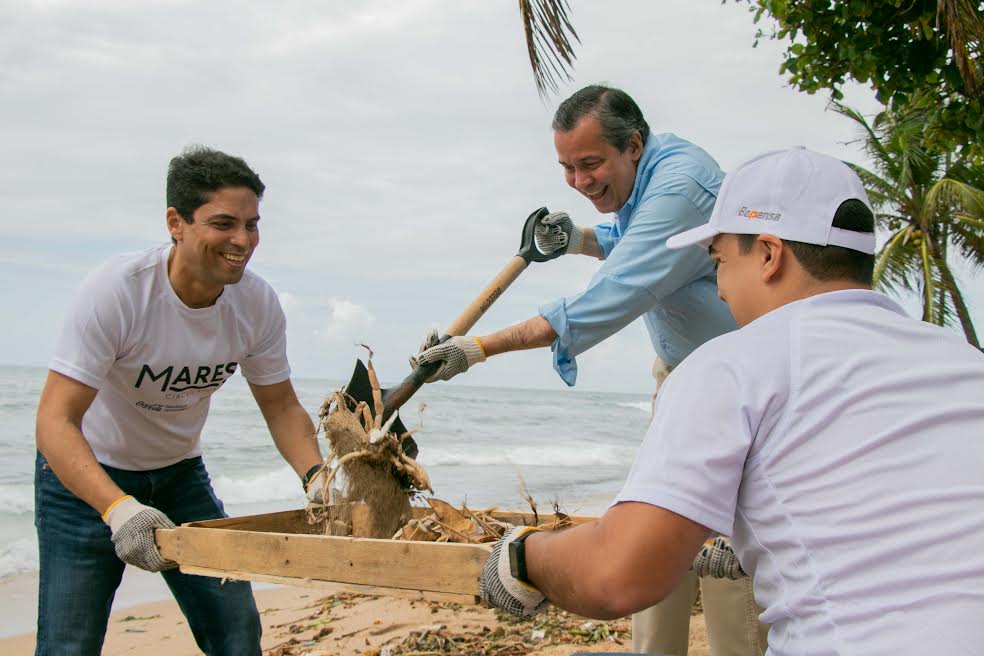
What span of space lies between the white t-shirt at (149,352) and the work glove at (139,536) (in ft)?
1.72

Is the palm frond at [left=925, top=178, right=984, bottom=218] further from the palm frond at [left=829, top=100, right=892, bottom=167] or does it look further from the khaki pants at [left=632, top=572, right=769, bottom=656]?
the khaki pants at [left=632, top=572, right=769, bottom=656]

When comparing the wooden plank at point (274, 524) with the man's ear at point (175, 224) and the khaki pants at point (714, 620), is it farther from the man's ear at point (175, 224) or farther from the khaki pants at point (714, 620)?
the khaki pants at point (714, 620)

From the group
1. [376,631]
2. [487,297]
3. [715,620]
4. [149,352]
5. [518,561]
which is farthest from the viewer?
[376,631]

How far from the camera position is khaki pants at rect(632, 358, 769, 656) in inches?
142

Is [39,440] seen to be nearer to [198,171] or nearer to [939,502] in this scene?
[198,171]

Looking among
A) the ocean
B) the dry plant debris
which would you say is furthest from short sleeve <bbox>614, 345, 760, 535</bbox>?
the dry plant debris

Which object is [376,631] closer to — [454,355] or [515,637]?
[515,637]

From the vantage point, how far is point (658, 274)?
3557mm

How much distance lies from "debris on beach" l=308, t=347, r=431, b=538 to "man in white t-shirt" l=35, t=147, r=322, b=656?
295 mm

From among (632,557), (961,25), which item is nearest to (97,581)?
(632,557)

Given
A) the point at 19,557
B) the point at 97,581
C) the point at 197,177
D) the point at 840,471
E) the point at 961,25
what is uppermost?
the point at 961,25

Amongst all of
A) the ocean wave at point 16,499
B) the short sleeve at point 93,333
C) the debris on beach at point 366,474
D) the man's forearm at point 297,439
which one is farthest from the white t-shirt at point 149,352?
the ocean wave at point 16,499

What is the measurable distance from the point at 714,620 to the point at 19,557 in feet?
24.8

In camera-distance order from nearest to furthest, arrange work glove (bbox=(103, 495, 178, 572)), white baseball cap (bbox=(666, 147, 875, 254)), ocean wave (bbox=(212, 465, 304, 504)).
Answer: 1. white baseball cap (bbox=(666, 147, 875, 254))
2. work glove (bbox=(103, 495, 178, 572))
3. ocean wave (bbox=(212, 465, 304, 504))
